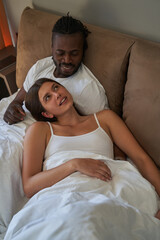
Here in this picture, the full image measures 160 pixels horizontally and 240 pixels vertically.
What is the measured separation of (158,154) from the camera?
1.26 m

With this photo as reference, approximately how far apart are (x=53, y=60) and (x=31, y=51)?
0.28m

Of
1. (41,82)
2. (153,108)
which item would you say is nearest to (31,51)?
(41,82)

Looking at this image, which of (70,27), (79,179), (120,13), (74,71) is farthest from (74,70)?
(79,179)

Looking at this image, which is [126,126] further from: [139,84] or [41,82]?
[41,82]

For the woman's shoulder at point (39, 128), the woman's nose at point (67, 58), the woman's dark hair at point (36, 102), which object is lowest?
the woman's shoulder at point (39, 128)

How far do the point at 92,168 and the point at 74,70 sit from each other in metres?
0.66

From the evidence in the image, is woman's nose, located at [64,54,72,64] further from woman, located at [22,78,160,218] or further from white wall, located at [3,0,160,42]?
white wall, located at [3,0,160,42]

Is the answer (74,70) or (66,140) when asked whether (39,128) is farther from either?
(74,70)

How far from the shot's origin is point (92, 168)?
1.11m

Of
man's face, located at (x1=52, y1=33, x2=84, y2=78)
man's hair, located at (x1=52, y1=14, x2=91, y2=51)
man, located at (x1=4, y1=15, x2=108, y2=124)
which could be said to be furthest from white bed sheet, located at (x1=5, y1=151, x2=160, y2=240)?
man's hair, located at (x1=52, y1=14, x2=91, y2=51)

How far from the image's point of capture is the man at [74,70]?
141 centimetres

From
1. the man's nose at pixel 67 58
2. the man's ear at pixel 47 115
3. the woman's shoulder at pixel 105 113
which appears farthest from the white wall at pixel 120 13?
the man's ear at pixel 47 115

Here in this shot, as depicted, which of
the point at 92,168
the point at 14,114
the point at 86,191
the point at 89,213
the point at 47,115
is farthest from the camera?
the point at 14,114

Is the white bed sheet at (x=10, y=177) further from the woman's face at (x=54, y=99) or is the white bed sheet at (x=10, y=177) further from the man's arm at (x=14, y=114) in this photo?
the woman's face at (x=54, y=99)
